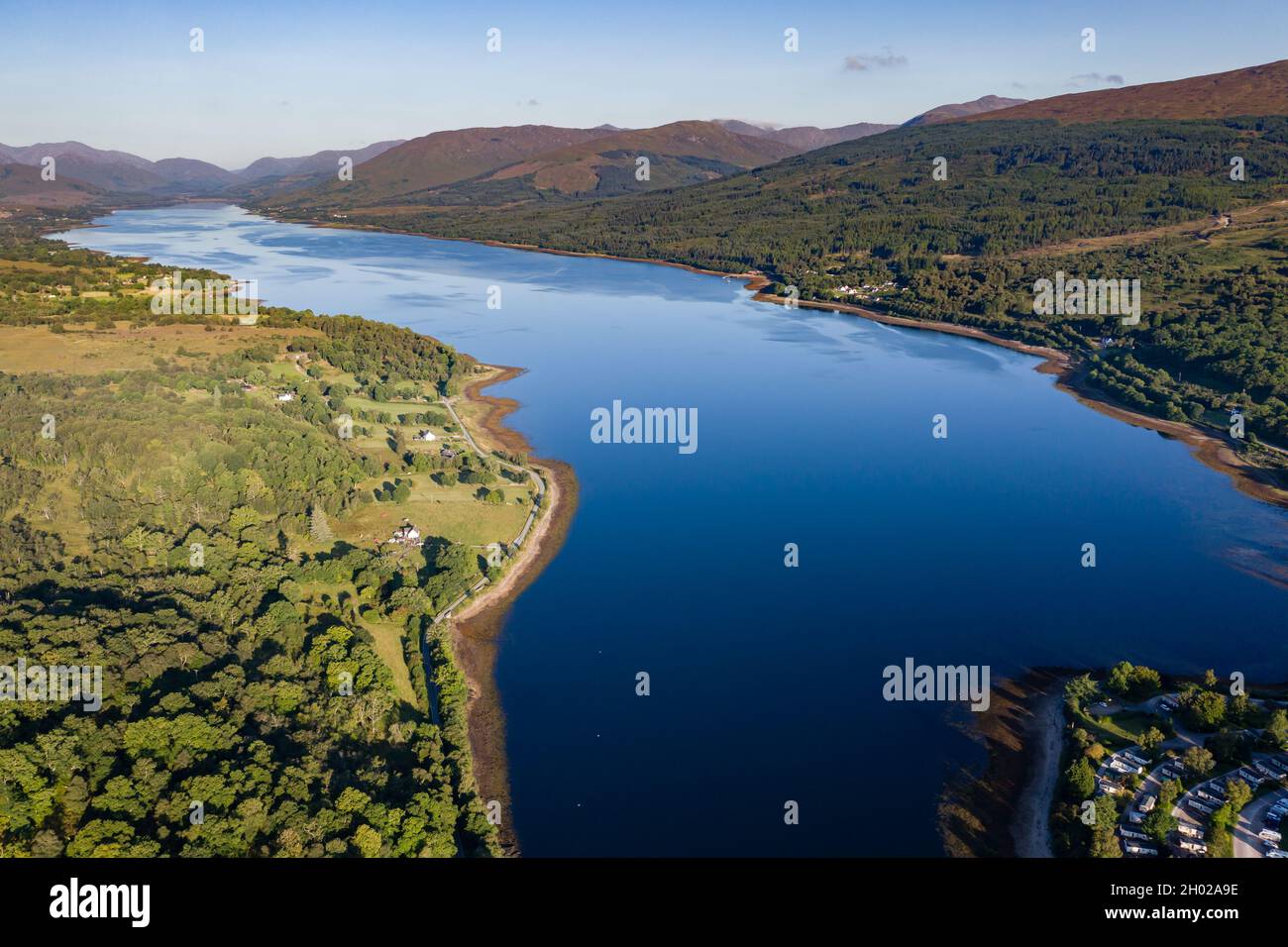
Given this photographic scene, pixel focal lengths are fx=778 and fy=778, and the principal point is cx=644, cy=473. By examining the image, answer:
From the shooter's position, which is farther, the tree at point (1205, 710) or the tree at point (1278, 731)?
the tree at point (1205, 710)

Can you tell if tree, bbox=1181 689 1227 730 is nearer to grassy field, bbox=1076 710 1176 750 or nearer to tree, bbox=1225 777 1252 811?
grassy field, bbox=1076 710 1176 750

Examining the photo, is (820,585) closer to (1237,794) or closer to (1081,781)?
(1081,781)

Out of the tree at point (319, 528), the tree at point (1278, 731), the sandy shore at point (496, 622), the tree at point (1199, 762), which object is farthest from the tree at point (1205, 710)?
the tree at point (319, 528)

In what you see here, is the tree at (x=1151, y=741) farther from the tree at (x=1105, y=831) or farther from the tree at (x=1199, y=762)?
the tree at (x=1105, y=831)

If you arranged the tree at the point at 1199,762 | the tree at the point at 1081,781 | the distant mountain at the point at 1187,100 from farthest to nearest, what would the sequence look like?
1. the distant mountain at the point at 1187,100
2. the tree at the point at 1199,762
3. the tree at the point at 1081,781

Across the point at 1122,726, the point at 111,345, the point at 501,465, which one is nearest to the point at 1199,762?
the point at 1122,726
